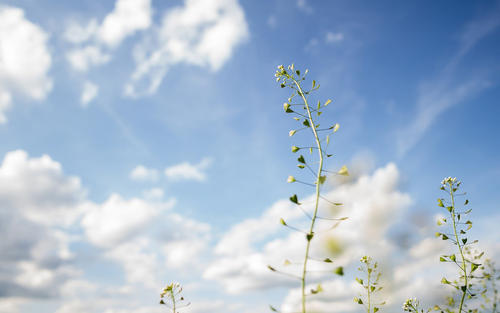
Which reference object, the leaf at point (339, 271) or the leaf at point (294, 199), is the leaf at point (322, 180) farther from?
the leaf at point (339, 271)

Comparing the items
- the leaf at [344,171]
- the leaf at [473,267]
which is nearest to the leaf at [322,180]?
the leaf at [344,171]

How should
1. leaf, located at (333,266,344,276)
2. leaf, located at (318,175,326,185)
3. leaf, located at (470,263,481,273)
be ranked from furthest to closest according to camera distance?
leaf, located at (470,263,481,273) → leaf, located at (318,175,326,185) → leaf, located at (333,266,344,276)

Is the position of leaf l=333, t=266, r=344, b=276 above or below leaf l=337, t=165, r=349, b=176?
below

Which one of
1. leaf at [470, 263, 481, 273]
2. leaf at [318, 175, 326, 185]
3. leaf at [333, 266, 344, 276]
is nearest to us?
leaf at [333, 266, 344, 276]

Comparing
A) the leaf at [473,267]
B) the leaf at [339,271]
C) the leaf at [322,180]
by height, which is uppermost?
the leaf at [322,180]

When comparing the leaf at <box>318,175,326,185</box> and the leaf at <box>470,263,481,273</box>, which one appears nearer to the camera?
the leaf at <box>318,175,326,185</box>

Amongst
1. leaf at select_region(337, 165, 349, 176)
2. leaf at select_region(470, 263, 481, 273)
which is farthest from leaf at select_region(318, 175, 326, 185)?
leaf at select_region(470, 263, 481, 273)

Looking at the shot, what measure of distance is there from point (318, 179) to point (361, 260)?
3883 millimetres

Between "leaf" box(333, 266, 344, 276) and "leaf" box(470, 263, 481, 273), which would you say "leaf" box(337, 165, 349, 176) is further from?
"leaf" box(470, 263, 481, 273)

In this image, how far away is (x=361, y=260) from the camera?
5.57 m

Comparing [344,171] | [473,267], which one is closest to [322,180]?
[344,171]

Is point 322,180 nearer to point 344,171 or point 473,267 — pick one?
point 344,171

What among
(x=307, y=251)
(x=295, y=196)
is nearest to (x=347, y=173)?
(x=295, y=196)

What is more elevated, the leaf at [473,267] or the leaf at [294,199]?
the leaf at [294,199]
